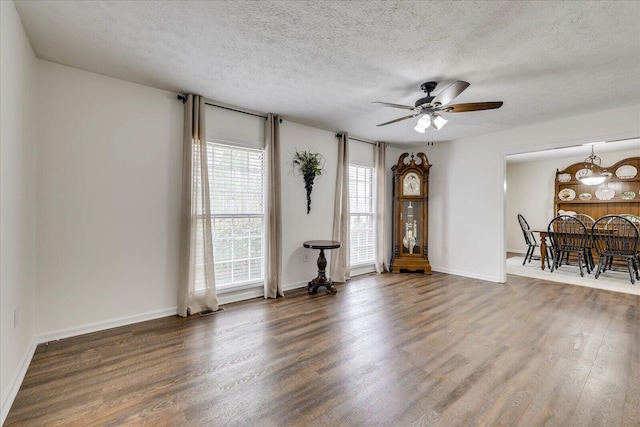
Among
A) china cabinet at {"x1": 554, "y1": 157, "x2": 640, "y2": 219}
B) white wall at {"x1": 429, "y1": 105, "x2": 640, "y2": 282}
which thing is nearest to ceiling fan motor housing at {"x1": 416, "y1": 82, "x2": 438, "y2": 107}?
white wall at {"x1": 429, "y1": 105, "x2": 640, "y2": 282}

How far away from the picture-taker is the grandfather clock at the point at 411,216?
5.54 meters

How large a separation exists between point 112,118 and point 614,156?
949cm

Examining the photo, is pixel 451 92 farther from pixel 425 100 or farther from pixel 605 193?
pixel 605 193

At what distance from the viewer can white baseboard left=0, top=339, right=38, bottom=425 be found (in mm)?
1696

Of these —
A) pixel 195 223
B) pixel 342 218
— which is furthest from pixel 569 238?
pixel 195 223

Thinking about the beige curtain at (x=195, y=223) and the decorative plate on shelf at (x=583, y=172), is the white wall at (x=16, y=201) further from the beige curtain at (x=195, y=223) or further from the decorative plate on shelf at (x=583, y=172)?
the decorative plate on shelf at (x=583, y=172)

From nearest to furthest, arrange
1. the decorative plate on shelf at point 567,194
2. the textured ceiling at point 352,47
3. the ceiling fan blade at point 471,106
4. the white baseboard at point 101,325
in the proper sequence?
the textured ceiling at point 352,47, the white baseboard at point 101,325, the ceiling fan blade at point 471,106, the decorative plate on shelf at point 567,194

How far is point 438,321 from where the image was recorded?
3176 millimetres

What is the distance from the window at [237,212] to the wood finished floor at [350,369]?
536 mm

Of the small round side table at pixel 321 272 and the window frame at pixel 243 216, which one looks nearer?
the window frame at pixel 243 216

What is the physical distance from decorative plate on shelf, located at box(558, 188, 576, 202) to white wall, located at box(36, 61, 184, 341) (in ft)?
28.1

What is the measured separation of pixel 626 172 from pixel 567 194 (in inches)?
43.0

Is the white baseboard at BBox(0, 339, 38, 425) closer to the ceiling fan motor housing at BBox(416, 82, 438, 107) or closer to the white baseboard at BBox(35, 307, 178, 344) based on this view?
the white baseboard at BBox(35, 307, 178, 344)

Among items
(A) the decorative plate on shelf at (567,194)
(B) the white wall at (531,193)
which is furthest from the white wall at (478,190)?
(A) the decorative plate on shelf at (567,194)
